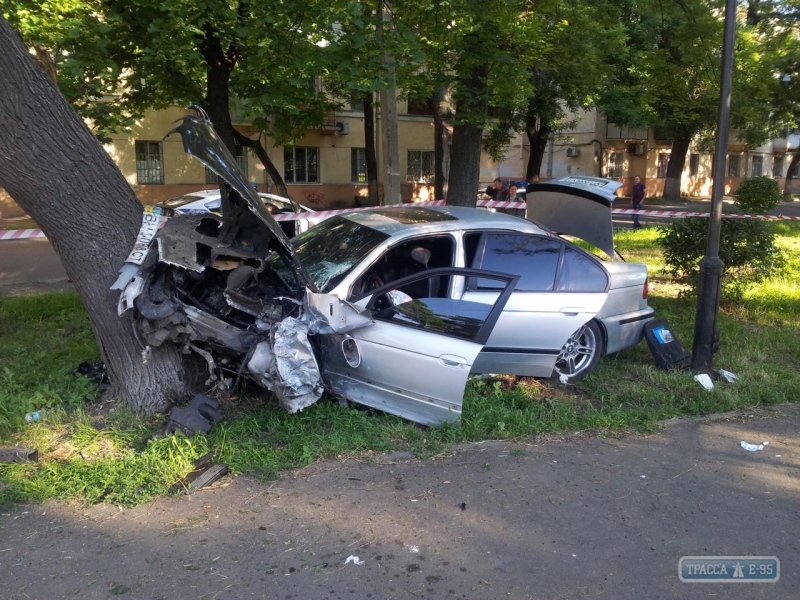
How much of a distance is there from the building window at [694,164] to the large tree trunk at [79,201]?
1781 inches

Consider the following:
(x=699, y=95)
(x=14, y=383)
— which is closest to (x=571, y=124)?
(x=699, y=95)

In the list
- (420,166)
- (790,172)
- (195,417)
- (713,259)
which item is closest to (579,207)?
(713,259)

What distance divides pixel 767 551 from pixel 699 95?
14.8m

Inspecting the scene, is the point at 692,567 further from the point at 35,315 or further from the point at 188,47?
the point at 188,47

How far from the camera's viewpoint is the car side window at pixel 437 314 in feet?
16.6

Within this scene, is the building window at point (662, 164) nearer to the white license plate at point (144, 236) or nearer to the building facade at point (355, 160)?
the building facade at point (355, 160)

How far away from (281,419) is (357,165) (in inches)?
1059

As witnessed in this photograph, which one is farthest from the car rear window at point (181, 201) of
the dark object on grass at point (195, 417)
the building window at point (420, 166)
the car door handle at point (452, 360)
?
the building window at point (420, 166)

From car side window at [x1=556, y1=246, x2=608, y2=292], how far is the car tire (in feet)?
1.31

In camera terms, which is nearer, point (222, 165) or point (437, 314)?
point (222, 165)

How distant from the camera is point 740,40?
1498 centimetres

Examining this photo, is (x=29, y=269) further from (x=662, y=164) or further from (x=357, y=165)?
(x=662, y=164)

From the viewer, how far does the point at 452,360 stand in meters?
4.95

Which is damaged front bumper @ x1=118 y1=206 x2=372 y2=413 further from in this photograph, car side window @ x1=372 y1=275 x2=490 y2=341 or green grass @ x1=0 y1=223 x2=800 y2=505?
green grass @ x1=0 y1=223 x2=800 y2=505
